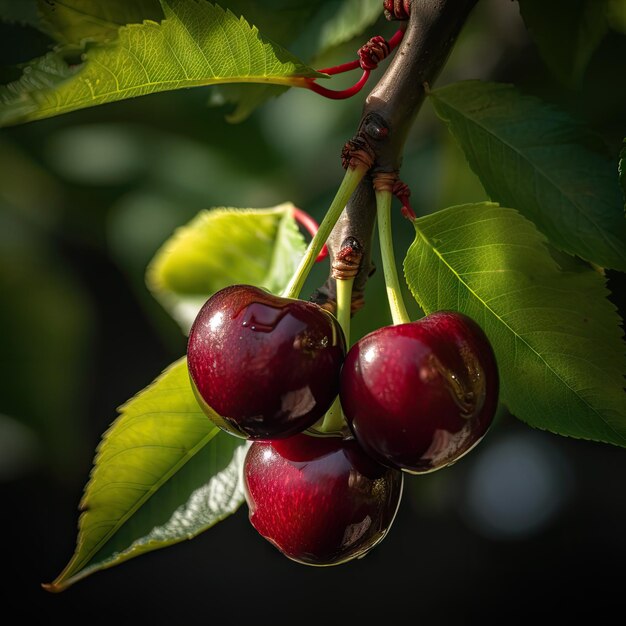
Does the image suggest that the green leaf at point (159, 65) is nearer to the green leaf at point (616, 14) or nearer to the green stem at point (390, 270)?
the green stem at point (390, 270)

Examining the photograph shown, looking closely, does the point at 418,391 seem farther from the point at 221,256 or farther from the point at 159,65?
the point at 221,256

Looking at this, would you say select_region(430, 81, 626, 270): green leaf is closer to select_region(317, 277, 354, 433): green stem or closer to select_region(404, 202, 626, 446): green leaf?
select_region(404, 202, 626, 446): green leaf

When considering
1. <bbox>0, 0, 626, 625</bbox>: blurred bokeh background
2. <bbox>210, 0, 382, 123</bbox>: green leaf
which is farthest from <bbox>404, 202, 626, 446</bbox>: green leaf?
<bbox>210, 0, 382, 123</bbox>: green leaf

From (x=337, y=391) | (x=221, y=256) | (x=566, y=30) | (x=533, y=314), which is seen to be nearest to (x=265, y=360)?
(x=337, y=391)

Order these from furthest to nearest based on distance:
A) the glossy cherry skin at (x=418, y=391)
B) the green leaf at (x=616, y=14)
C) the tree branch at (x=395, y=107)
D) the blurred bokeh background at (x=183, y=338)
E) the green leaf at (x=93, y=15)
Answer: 1. the blurred bokeh background at (x=183, y=338)
2. the green leaf at (x=616, y=14)
3. the green leaf at (x=93, y=15)
4. the tree branch at (x=395, y=107)
5. the glossy cherry skin at (x=418, y=391)

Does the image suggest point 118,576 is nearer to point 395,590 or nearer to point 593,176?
point 395,590

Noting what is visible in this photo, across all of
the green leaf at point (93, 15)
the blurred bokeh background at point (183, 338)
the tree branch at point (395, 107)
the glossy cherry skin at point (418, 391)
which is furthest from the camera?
the blurred bokeh background at point (183, 338)

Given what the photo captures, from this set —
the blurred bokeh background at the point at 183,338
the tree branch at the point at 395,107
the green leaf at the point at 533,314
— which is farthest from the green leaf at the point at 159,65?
the blurred bokeh background at the point at 183,338
